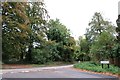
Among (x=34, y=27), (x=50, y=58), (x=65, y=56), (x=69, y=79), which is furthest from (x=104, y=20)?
(x=69, y=79)

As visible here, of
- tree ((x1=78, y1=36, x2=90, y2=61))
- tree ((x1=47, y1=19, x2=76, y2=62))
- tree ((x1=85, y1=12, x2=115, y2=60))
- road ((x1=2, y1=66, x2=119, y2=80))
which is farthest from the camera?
tree ((x1=78, y1=36, x2=90, y2=61))

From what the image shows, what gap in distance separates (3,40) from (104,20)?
2159 inches

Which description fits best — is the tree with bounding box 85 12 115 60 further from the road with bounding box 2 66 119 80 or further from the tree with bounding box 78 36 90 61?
the road with bounding box 2 66 119 80

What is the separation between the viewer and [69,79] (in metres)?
20.4

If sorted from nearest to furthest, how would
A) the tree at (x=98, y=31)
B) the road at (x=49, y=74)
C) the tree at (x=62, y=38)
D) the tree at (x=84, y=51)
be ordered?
the road at (x=49, y=74) → the tree at (x=98, y=31) → the tree at (x=62, y=38) → the tree at (x=84, y=51)

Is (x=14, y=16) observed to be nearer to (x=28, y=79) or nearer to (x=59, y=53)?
(x=28, y=79)

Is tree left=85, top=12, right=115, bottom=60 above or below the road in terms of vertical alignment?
above

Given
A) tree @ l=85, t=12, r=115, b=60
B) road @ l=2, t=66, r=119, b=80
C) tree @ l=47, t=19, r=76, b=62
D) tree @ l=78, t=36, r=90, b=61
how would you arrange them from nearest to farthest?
road @ l=2, t=66, r=119, b=80, tree @ l=85, t=12, r=115, b=60, tree @ l=47, t=19, r=76, b=62, tree @ l=78, t=36, r=90, b=61

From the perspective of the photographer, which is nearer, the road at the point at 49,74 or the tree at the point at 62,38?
the road at the point at 49,74

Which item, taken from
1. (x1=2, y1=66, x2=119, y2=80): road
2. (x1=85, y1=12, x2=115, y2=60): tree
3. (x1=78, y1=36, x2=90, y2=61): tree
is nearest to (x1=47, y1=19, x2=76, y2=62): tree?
(x1=85, y1=12, x2=115, y2=60): tree

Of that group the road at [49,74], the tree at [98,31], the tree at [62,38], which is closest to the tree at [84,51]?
the tree at [98,31]

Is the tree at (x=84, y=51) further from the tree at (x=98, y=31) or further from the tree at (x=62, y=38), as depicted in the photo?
the tree at (x=62, y=38)

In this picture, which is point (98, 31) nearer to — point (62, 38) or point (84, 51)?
point (62, 38)

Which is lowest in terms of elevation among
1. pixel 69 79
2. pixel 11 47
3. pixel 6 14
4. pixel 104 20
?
pixel 69 79
